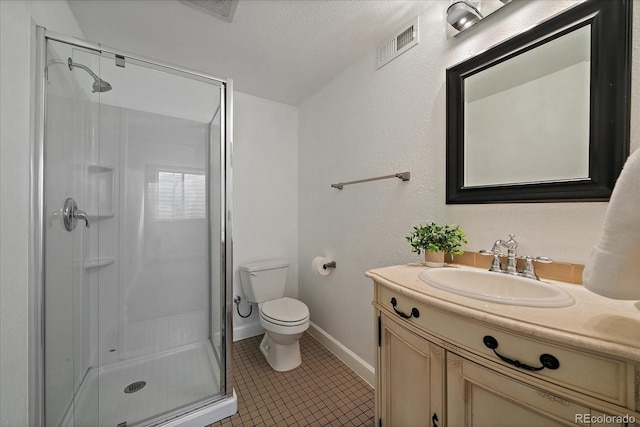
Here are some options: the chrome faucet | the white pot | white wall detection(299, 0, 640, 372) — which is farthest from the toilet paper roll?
the chrome faucet

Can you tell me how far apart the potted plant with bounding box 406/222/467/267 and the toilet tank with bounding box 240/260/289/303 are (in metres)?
1.34

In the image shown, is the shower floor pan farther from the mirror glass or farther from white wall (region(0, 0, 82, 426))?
the mirror glass

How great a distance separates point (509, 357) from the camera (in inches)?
23.6

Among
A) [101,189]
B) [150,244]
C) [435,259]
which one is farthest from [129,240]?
[435,259]

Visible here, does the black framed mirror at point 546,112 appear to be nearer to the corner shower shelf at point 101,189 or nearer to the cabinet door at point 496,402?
the cabinet door at point 496,402

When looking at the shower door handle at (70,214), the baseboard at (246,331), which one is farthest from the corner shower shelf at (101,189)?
the baseboard at (246,331)

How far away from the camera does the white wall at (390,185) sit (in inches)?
36.6

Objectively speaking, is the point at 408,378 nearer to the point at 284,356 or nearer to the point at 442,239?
the point at 442,239

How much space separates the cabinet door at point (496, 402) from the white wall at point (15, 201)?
155 cm

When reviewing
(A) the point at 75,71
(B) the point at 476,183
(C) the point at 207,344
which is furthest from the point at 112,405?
(B) the point at 476,183

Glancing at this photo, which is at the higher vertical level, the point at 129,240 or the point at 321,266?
the point at 129,240

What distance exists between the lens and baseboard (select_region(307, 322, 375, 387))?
161cm

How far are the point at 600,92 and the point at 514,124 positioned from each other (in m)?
0.24

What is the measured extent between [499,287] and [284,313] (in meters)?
1.37
